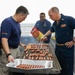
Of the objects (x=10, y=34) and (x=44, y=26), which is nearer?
(x=10, y=34)

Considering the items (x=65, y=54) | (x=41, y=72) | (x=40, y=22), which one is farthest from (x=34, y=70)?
(x=40, y=22)

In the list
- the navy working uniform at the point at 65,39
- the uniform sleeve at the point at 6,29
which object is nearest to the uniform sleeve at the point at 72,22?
the navy working uniform at the point at 65,39

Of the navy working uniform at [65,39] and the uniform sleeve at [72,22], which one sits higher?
the uniform sleeve at [72,22]

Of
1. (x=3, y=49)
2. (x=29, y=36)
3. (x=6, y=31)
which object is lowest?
(x=29, y=36)

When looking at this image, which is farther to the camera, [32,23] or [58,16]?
[32,23]

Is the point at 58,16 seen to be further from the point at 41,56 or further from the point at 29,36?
the point at 29,36

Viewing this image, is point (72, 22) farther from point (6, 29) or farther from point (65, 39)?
point (6, 29)

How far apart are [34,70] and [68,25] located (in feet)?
4.15

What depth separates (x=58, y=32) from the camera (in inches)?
132

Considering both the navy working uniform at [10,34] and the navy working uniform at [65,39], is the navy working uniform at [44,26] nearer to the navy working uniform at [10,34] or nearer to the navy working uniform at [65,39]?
the navy working uniform at [65,39]

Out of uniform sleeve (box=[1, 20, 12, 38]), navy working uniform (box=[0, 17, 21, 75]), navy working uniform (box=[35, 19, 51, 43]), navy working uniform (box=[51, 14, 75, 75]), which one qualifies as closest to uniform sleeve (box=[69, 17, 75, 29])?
navy working uniform (box=[51, 14, 75, 75])

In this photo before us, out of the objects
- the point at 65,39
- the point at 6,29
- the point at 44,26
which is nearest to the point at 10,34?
the point at 6,29

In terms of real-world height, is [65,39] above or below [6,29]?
below

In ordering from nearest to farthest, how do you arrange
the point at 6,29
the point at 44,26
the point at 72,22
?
1. the point at 6,29
2. the point at 72,22
3. the point at 44,26
